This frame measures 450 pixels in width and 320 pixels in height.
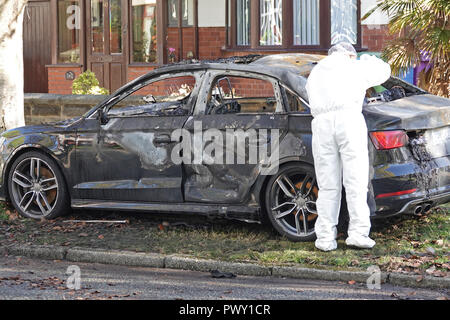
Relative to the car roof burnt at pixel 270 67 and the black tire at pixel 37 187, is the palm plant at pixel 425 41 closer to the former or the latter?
the car roof burnt at pixel 270 67

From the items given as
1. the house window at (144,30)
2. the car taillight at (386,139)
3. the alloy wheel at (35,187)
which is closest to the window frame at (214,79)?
the car taillight at (386,139)

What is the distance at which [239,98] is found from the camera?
870 cm

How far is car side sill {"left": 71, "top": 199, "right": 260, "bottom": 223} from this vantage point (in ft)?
26.7

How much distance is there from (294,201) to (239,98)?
1.34 meters

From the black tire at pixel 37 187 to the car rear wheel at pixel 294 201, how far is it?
2395 millimetres

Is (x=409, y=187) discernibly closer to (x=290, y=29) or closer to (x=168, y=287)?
(x=168, y=287)

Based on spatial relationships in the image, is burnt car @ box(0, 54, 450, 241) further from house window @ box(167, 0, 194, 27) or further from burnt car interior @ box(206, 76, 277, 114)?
house window @ box(167, 0, 194, 27)

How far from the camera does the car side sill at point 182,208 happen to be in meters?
8.13

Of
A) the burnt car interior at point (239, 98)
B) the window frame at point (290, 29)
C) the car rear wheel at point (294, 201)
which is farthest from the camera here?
the window frame at point (290, 29)

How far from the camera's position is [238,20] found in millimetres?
18359

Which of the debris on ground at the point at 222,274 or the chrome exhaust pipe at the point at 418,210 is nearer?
the debris on ground at the point at 222,274
